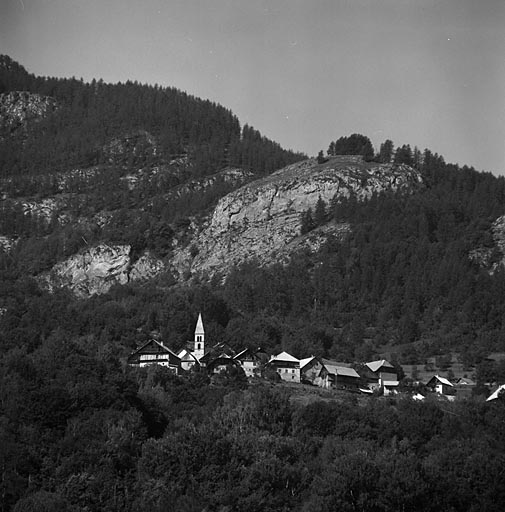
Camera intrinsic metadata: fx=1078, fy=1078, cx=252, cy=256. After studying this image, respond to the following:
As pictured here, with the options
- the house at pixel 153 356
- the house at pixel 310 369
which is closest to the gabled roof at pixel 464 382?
the house at pixel 310 369

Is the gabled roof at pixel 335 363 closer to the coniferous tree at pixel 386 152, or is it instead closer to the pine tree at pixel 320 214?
the pine tree at pixel 320 214

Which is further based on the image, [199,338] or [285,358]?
[199,338]

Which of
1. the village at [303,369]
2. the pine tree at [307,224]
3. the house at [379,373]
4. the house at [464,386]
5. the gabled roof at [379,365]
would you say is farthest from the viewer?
the pine tree at [307,224]

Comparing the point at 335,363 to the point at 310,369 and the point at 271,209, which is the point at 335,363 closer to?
the point at 310,369

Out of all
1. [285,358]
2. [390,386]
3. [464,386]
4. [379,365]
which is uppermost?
[285,358]

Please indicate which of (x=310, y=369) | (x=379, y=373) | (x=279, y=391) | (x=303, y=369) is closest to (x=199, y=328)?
(x=303, y=369)

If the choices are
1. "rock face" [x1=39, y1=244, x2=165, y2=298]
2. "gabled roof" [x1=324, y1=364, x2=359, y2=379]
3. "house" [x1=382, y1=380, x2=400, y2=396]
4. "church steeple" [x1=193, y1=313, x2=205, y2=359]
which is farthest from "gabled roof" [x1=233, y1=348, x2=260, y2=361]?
"rock face" [x1=39, y1=244, x2=165, y2=298]

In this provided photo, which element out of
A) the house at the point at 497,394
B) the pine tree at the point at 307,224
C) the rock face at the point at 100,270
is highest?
the pine tree at the point at 307,224

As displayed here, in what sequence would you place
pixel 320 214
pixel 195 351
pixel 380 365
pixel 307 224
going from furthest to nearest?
pixel 320 214 → pixel 307 224 → pixel 195 351 → pixel 380 365
